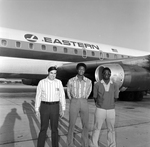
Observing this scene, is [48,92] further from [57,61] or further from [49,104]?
[57,61]

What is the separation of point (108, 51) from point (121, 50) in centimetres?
181

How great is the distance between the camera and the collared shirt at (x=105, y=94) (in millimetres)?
3237

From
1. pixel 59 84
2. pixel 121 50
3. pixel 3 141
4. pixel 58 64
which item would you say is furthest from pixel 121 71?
pixel 121 50

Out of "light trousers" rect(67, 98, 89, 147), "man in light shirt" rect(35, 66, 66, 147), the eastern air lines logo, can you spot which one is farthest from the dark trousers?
the eastern air lines logo

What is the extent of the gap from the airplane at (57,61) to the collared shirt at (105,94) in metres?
4.15

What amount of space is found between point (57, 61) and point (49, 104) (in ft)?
25.2

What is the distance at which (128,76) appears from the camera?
7.72 m

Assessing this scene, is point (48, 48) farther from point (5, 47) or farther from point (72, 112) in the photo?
point (72, 112)

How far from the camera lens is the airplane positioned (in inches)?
315

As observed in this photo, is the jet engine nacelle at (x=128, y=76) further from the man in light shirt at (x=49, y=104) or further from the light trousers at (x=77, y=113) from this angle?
the man in light shirt at (x=49, y=104)

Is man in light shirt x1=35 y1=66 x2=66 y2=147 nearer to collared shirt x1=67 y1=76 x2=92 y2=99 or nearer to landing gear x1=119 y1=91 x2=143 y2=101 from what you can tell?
collared shirt x1=67 y1=76 x2=92 y2=99

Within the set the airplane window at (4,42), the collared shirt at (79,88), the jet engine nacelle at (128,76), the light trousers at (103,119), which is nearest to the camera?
the light trousers at (103,119)

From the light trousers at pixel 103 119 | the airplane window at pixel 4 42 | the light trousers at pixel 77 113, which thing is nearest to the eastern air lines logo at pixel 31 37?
the airplane window at pixel 4 42

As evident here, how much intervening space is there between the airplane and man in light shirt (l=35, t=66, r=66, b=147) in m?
4.64
